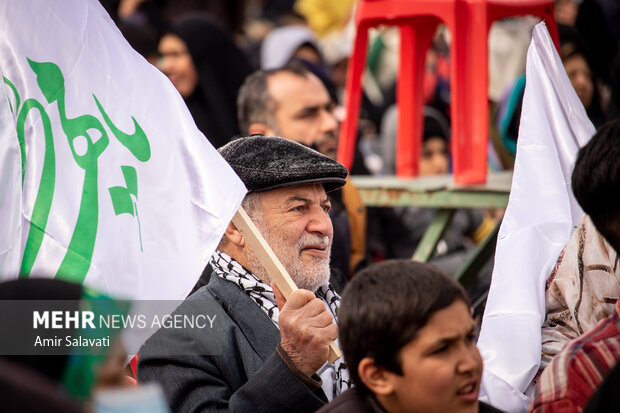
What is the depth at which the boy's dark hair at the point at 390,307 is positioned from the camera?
7.80ft

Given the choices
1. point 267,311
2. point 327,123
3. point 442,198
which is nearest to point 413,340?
point 267,311

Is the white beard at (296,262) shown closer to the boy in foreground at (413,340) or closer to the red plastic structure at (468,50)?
the boy in foreground at (413,340)

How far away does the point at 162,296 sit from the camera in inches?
121

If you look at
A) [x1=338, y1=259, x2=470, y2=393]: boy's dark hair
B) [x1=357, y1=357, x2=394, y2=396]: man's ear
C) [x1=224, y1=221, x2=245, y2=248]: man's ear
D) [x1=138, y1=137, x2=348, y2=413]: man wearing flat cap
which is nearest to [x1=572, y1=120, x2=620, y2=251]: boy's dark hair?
[x1=338, y1=259, x2=470, y2=393]: boy's dark hair

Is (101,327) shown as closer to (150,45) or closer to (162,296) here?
(162,296)

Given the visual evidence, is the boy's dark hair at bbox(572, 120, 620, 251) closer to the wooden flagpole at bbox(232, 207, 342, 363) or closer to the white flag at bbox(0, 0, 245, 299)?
the wooden flagpole at bbox(232, 207, 342, 363)

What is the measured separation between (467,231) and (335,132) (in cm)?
157

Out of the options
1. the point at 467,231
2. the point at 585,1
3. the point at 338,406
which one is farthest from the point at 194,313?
the point at 585,1

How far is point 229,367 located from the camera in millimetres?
3146

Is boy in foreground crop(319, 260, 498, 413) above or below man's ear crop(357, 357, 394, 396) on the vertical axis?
above

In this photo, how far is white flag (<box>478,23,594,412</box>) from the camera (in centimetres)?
294

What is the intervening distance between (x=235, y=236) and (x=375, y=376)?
120 cm

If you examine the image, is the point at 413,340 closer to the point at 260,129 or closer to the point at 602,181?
the point at 602,181

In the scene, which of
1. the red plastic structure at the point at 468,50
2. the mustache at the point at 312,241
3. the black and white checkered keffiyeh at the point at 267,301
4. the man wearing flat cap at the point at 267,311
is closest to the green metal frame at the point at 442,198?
the red plastic structure at the point at 468,50
